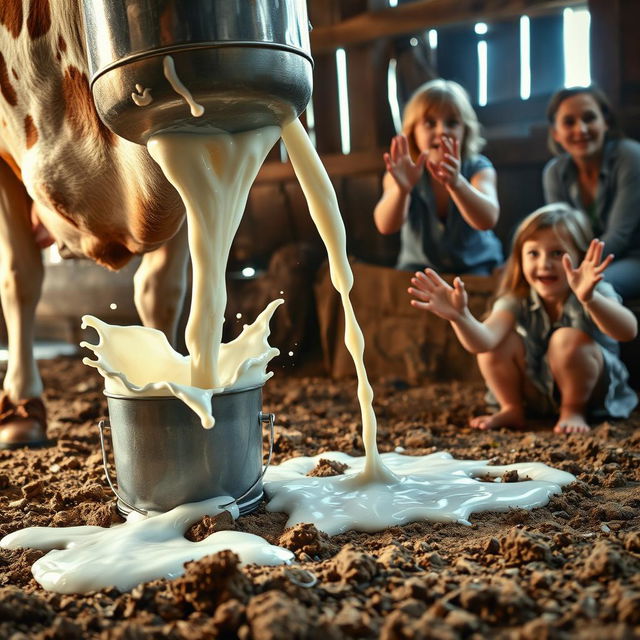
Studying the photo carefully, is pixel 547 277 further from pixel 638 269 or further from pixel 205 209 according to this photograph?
pixel 205 209

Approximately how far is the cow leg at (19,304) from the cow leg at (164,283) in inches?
13.2

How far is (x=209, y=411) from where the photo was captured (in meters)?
1.34

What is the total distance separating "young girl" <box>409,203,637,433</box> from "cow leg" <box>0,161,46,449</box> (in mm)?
1180

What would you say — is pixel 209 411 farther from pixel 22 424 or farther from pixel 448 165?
pixel 448 165

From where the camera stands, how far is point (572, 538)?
49.3 inches

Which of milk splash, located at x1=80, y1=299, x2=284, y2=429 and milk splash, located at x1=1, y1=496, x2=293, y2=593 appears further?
milk splash, located at x1=80, y1=299, x2=284, y2=429

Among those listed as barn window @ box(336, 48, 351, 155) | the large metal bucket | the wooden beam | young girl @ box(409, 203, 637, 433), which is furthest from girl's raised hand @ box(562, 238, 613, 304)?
barn window @ box(336, 48, 351, 155)

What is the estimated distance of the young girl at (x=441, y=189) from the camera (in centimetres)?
250

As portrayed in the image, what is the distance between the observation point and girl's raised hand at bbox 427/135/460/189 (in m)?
2.34

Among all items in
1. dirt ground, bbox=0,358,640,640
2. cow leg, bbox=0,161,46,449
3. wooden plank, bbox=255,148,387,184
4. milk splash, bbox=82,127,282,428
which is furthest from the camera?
wooden plank, bbox=255,148,387,184

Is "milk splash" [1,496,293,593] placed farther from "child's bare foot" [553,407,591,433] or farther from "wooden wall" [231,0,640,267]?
"wooden wall" [231,0,640,267]

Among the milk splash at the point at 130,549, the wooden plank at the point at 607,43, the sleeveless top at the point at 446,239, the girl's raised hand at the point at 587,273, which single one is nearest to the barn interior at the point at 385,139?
the wooden plank at the point at 607,43

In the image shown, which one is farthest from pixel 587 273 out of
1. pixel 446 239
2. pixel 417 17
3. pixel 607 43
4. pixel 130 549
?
pixel 417 17

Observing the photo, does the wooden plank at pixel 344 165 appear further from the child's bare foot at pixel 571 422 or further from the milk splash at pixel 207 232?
the milk splash at pixel 207 232
